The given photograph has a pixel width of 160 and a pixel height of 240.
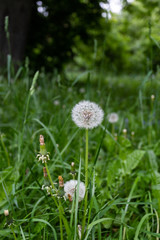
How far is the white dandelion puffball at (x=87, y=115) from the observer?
88 centimetres

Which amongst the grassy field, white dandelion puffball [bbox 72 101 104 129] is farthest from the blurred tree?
white dandelion puffball [bbox 72 101 104 129]

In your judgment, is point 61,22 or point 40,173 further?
point 61,22

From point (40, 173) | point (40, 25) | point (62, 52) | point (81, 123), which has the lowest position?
point (40, 173)

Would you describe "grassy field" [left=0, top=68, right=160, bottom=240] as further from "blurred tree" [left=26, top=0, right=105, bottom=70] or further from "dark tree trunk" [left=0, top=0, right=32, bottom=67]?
"blurred tree" [left=26, top=0, right=105, bottom=70]

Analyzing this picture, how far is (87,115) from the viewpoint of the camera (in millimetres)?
892

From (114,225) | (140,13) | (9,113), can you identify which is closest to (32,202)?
(114,225)

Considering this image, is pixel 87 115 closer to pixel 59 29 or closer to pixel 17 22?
pixel 17 22

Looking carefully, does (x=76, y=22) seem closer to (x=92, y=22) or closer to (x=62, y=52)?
(x=92, y=22)

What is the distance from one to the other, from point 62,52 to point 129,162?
17.6 ft

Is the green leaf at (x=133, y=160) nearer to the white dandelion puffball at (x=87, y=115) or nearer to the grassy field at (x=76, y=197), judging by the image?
the grassy field at (x=76, y=197)

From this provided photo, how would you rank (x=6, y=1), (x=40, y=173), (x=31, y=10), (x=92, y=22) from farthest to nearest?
(x=92, y=22) → (x=31, y=10) → (x=6, y=1) → (x=40, y=173)

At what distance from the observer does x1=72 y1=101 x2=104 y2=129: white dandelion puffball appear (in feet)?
2.90

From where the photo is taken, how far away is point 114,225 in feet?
3.70

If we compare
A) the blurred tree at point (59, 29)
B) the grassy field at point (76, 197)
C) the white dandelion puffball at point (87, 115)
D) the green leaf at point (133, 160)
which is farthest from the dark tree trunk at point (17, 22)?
the white dandelion puffball at point (87, 115)
